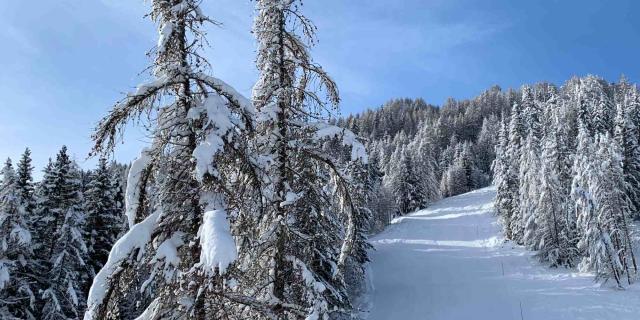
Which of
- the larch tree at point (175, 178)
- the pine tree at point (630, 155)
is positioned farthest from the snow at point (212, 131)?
the pine tree at point (630, 155)

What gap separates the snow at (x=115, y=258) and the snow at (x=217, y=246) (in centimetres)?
123

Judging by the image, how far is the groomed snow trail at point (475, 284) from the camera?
34875mm

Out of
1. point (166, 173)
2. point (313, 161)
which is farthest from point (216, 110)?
point (313, 161)

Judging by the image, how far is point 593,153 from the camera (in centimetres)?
4109

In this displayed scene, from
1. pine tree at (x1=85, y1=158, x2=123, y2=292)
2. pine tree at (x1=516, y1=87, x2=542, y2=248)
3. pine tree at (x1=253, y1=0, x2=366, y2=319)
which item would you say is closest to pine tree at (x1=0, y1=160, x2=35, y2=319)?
pine tree at (x1=85, y1=158, x2=123, y2=292)

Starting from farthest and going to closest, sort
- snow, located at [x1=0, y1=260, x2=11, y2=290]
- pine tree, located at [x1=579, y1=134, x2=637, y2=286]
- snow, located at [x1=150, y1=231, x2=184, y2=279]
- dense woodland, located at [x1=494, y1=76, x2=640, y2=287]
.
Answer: dense woodland, located at [x1=494, y1=76, x2=640, y2=287]
pine tree, located at [x1=579, y1=134, x2=637, y2=286]
snow, located at [x1=0, y1=260, x2=11, y2=290]
snow, located at [x1=150, y1=231, x2=184, y2=279]

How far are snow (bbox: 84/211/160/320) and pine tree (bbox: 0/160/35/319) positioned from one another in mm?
17092

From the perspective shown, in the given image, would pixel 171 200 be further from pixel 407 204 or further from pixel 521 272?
pixel 407 204

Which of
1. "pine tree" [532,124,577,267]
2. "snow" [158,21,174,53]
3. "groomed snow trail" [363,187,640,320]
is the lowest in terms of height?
"groomed snow trail" [363,187,640,320]

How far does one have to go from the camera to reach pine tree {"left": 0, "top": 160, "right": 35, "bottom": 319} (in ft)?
69.9

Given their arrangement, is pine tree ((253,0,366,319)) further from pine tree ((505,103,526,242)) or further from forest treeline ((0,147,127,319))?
pine tree ((505,103,526,242))

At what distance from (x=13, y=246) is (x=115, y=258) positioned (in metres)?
20.3

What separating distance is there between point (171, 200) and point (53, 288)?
21.1 metres

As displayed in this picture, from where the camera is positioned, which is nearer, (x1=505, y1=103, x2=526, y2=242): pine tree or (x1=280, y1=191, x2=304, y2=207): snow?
(x1=280, y1=191, x2=304, y2=207): snow
